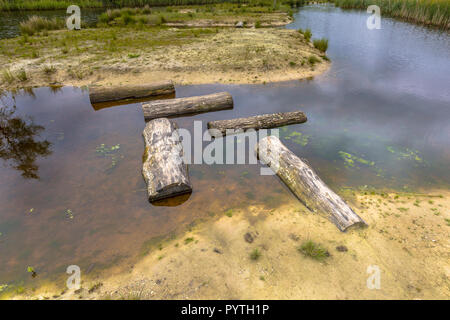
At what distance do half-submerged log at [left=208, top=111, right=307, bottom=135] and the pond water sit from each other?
318mm

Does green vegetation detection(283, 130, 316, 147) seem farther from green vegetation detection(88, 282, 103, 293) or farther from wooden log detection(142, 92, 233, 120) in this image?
green vegetation detection(88, 282, 103, 293)

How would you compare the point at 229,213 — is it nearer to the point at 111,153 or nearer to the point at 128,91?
the point at 111,153

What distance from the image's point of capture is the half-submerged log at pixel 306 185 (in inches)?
178

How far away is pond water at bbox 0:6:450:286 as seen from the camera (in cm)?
450

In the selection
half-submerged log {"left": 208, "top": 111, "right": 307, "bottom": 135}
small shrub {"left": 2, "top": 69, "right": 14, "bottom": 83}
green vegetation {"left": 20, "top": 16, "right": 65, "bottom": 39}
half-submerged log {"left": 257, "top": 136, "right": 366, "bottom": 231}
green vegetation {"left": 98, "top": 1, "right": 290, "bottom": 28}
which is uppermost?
green vegetation {"left": 98, "top": 1, "right": 290, "bottom": 28}

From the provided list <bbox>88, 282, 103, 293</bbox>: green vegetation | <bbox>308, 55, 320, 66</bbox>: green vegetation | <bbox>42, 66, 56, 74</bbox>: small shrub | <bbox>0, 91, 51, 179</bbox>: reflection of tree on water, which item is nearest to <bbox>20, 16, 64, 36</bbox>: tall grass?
<bbox>42, 66, 56, 74</bbox>: small shrub

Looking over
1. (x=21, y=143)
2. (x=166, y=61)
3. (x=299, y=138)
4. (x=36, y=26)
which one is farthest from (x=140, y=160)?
(x=36, y=26)

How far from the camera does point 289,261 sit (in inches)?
153

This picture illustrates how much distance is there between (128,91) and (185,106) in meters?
2.93

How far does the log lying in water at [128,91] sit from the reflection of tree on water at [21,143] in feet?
7.99

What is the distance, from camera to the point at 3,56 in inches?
516

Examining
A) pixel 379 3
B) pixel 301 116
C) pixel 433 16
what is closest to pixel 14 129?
pixel 301 116

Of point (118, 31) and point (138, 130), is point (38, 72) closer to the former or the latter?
point (138, 130)

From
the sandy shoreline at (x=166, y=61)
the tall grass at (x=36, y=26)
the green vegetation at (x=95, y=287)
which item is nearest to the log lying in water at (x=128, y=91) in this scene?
the sandy shoreline at (x=166, y=61)
